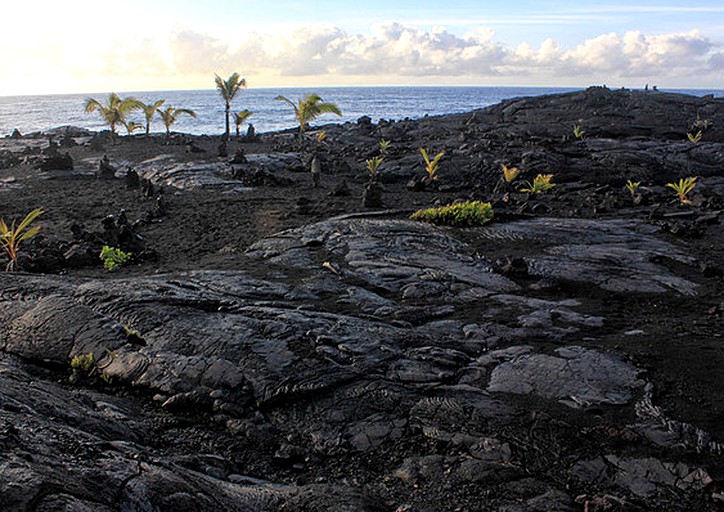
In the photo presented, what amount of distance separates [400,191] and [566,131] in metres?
21.3

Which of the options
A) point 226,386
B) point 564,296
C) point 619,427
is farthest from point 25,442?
point 564,296

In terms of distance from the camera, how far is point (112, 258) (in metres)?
12.5

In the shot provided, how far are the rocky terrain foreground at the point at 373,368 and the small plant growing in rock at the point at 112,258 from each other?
285mm

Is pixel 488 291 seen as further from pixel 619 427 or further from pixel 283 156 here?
pixel 283 156

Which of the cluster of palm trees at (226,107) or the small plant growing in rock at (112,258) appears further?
the cluster of palm trees at (226,107)

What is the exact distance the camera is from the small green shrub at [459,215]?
1401 cm

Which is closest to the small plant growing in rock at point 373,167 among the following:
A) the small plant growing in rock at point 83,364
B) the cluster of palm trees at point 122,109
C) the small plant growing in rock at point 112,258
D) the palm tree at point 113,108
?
the small plant growing in rock at point 112,258

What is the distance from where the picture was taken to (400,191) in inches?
927

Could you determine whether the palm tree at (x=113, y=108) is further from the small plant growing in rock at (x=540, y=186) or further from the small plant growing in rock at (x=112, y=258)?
the small plant growing in rock at (x=112, y=258)

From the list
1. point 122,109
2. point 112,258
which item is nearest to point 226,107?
point 122,109

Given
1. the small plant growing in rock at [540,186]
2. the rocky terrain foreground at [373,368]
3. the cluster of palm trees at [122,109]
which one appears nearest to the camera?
the rocky terrain foreground at [373,368]

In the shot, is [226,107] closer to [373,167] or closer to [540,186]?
[373,167]

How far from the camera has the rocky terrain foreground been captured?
16.0ft

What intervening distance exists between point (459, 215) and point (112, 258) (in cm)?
861
